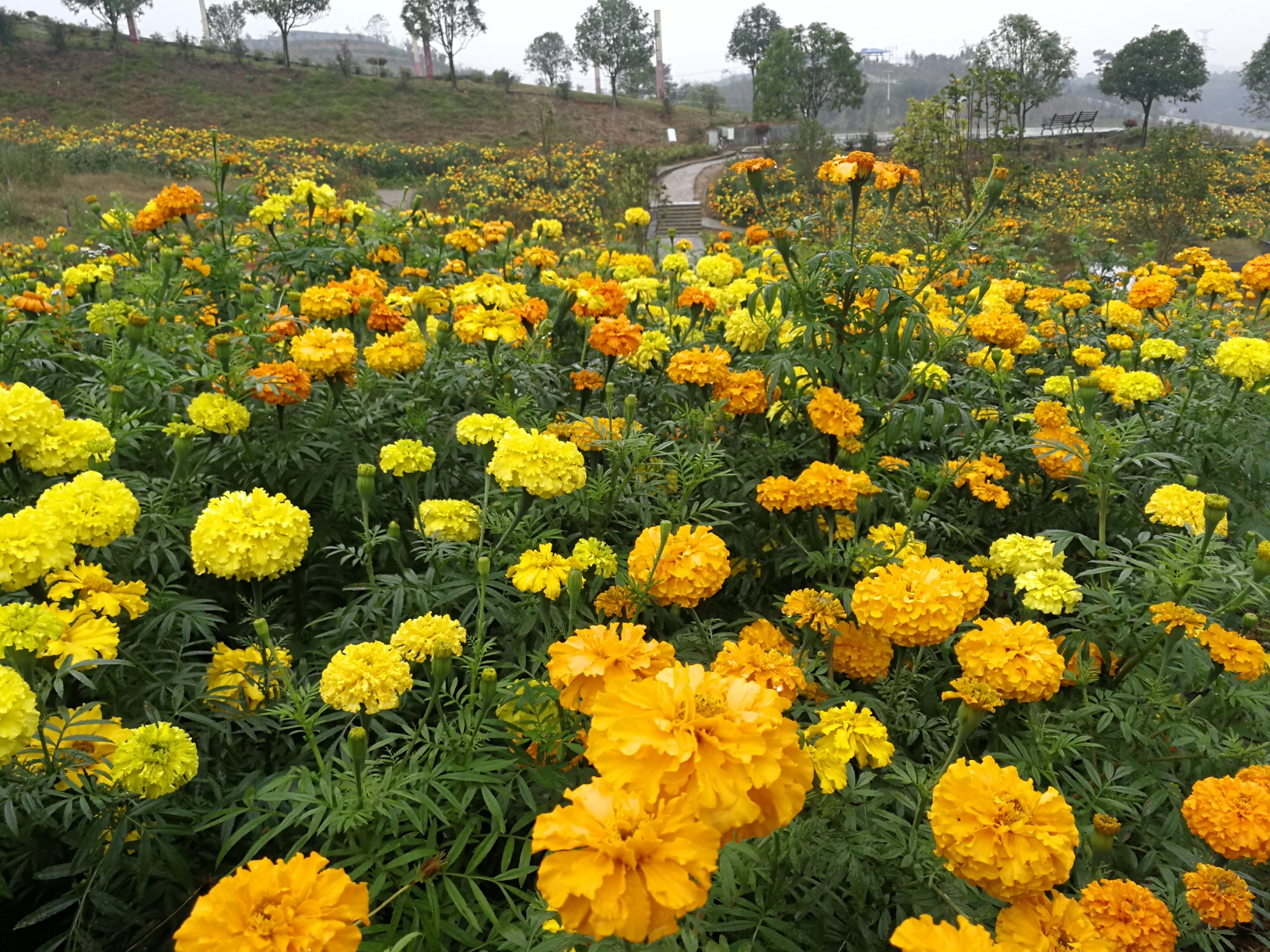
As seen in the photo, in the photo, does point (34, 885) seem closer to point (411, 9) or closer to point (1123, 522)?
point (1123, 522)

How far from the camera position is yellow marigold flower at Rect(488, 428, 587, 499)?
6.11 feet

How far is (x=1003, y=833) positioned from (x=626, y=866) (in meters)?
0.63

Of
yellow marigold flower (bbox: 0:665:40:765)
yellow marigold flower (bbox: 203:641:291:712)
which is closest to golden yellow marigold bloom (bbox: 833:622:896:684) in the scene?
yellow marigold flower (bbox: 203:641:291:712)

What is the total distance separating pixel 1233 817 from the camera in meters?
1.40

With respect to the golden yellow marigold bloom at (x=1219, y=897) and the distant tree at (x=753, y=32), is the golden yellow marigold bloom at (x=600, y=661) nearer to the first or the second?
the golden yellow marigold bloom at (x=1219, y=897)

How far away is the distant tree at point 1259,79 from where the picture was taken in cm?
3819

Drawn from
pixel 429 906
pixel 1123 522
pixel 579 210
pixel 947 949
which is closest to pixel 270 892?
pixel 429 906

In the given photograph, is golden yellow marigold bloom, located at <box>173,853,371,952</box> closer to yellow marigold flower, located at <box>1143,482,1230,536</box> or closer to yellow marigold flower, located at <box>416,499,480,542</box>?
yellow marigold flower, located at <box>416,499,480,542</box>

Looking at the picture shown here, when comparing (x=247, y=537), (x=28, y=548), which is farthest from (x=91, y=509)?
(x=247, y=537)

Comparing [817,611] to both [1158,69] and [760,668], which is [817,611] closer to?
[760,668]

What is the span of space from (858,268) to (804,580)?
106cm

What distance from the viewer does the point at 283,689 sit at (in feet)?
5.82

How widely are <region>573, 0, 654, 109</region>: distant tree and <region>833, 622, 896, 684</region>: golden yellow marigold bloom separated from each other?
51.1 metres

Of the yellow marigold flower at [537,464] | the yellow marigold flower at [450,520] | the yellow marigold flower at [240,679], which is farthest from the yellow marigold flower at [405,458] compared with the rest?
the yellow marigold flower at [240,679]
